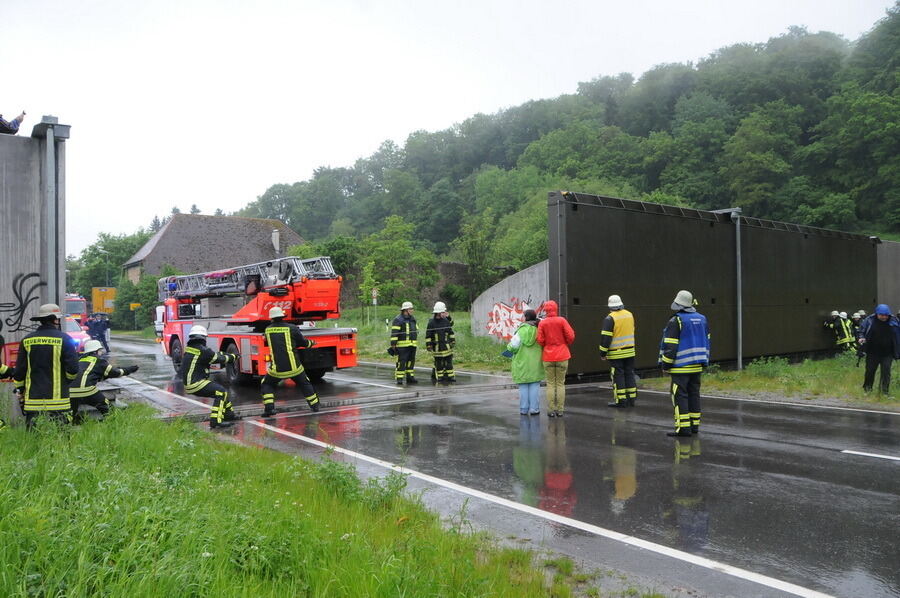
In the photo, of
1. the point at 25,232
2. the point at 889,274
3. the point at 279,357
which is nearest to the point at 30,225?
the point at 25,232

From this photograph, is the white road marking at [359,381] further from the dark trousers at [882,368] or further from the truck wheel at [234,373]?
the dark trousers at [882,368]

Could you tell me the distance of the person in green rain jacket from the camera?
1052 cm

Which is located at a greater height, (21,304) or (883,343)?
(21,304)

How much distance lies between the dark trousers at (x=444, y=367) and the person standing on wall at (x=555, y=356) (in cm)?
428

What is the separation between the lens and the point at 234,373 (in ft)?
50.6

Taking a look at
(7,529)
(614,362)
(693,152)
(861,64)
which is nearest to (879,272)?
(614,362)

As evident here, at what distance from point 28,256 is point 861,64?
7305cm

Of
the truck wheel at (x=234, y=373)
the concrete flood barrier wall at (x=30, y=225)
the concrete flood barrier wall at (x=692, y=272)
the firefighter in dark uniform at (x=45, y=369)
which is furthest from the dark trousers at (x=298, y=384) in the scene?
the concrete flood barrier wall at (x=692, y=272)

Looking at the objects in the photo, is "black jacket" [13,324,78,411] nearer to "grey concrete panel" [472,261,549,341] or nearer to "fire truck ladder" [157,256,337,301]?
"fire truck ladder" [157,256,337,301]

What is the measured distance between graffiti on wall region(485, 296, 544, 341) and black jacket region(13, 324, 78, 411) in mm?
15443

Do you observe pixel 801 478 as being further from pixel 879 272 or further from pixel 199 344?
pixel 879 272

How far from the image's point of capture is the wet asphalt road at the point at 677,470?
4555 mm

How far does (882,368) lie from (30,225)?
1413cm

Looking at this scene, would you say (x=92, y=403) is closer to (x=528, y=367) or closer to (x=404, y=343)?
(x=528, y=367)
